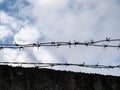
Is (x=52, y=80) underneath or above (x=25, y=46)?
underneath

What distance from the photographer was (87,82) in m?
7.31

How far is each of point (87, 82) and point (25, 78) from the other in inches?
53.8

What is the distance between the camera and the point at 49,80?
6.90 m

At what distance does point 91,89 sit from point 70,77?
513 mm

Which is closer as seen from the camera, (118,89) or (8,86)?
(8,86)

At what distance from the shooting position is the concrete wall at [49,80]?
661 centimetres

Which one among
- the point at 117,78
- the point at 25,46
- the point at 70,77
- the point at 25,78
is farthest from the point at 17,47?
the point at 117,78

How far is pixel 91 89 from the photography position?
727 centimetres

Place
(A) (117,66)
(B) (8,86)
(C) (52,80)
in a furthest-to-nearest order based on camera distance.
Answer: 1. (A) (117,66)
2. (C) (52,80)
3. (B) (8,86)

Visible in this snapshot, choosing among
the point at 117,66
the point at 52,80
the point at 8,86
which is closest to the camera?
the point at 8,86

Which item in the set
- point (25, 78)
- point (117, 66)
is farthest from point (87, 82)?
point (25, 78)

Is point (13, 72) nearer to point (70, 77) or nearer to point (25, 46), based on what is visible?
point (25, 46)

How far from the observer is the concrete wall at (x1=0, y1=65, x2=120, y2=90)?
6609 millimetres

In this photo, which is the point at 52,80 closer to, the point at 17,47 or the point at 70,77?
the point at 70,77
